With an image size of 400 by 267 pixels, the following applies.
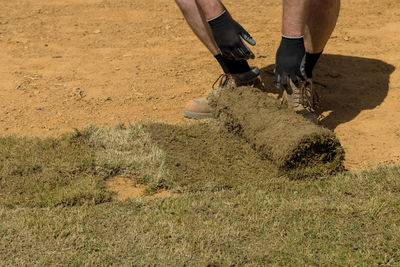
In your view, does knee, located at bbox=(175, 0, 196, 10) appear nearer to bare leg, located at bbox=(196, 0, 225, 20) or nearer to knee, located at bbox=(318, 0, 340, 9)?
bare leg, located at bbox=(196, 0, 225, 20)

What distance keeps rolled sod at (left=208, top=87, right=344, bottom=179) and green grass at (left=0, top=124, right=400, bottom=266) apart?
0.09m

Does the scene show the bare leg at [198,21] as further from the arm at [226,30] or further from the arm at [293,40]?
the arm at [293,40]

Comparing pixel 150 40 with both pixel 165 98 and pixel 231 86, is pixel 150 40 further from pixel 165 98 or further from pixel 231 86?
pixel 231 86

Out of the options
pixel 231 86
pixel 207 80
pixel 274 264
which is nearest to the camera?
pixel 274 264

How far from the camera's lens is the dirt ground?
397 cm

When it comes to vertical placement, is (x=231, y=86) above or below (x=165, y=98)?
above

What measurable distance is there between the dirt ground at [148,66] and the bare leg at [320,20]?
1.89 ft

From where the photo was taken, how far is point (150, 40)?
572 cm

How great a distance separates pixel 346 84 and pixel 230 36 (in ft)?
4.88

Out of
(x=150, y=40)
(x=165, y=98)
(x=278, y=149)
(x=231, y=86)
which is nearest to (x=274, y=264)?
(x=278, y=149)

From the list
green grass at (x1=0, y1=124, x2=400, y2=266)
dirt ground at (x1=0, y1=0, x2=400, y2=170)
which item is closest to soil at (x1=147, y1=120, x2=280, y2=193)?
green grass at (x1=0, y1=124, x2=400, y2=266)

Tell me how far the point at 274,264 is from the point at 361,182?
970 millimetres

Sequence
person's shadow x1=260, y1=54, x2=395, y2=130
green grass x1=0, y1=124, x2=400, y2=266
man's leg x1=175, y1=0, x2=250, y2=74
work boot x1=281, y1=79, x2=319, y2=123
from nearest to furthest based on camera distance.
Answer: green grass x1=0, y1=124, x2=400, y2=266 → work boot x1=281, y1=79, x2=319, y2=123 → man's leg x1=175, y1=0, x2=250, y2=74 → person's shadow x1=260, y1=54, x2=395, y2=130

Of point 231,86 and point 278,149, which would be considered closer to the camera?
point 278,149
